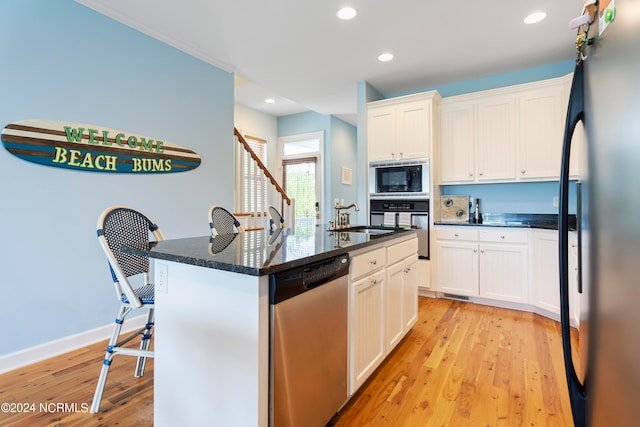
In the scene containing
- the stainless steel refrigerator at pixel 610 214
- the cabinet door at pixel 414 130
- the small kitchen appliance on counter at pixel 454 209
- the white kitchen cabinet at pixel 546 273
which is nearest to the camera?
the stainless steel refrigerator at pixel 610 214

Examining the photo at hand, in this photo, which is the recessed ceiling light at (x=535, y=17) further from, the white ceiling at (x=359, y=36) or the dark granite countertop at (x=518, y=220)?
the dark granite countertop at (x=518, y=220)

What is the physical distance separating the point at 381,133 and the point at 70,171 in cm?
325

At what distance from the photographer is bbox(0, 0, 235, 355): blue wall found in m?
2.16

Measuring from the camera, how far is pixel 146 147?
292 centimetres

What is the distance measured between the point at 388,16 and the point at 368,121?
4.93 ft

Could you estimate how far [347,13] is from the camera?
2666mm

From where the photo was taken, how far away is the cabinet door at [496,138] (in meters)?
3.55

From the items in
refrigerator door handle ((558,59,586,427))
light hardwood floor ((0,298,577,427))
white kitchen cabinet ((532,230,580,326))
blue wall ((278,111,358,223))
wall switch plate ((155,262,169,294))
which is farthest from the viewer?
blue wall ((278,111,358,223))

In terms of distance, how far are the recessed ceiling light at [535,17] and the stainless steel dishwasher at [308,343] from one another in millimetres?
2781

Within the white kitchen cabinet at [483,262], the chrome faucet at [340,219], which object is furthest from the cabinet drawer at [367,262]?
the white kitchen cabinet at [483,262]

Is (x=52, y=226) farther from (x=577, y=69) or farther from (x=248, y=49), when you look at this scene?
(x=577, y=69)

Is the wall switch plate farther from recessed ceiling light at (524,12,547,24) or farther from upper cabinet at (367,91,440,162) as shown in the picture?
recessed ceiling light at (524,12,547,24)

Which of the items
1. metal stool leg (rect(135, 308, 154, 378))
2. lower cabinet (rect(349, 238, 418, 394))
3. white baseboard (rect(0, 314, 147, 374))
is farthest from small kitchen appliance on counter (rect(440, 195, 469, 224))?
white baseboard (rect(0, 314, 147, 374))

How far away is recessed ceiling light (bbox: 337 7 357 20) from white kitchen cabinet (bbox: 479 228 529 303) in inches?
101
